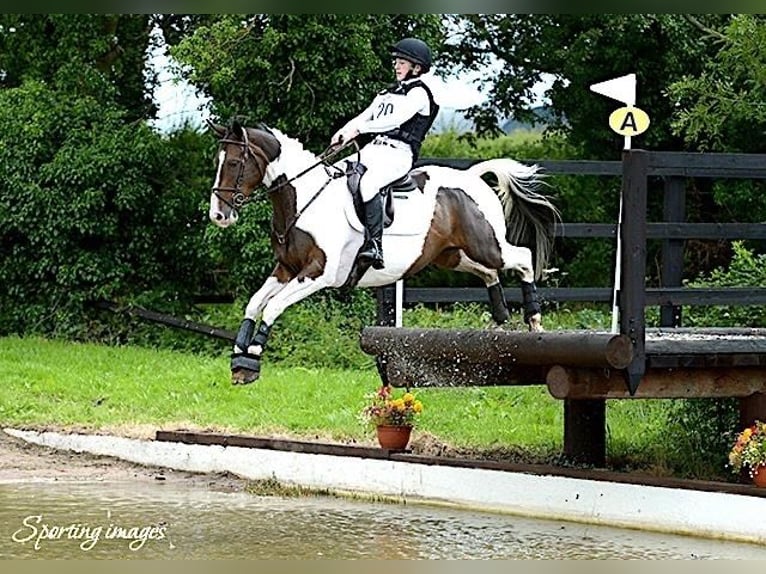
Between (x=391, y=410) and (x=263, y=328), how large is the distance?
Result: 2101mm

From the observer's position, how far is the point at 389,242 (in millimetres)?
9195

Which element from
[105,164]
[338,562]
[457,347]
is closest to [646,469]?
[457,347]

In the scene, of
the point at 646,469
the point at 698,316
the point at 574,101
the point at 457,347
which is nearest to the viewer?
the point at 457,347

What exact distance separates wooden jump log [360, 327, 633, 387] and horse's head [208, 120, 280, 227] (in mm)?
1549

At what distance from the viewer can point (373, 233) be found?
902 centimetres

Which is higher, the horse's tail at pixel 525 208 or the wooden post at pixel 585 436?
the horse's tail at pixel 525 208

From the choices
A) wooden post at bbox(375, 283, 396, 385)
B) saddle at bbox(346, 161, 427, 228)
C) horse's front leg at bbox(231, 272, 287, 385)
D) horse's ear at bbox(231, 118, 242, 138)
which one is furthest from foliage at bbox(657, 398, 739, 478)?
horse's ear at bbox(231, 118, 242, 138)

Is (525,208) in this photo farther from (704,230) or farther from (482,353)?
(482,353)

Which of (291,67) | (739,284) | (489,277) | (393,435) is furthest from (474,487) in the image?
(291,67)

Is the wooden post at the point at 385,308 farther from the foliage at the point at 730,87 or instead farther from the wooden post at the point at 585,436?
the foliage at the point at 730,87

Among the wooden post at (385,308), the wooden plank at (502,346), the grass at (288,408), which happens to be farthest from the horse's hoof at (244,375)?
the grass at (288,408)

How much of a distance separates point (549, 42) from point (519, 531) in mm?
12403

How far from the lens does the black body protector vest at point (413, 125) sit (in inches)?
359

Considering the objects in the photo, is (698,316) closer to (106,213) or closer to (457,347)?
(457,347)
